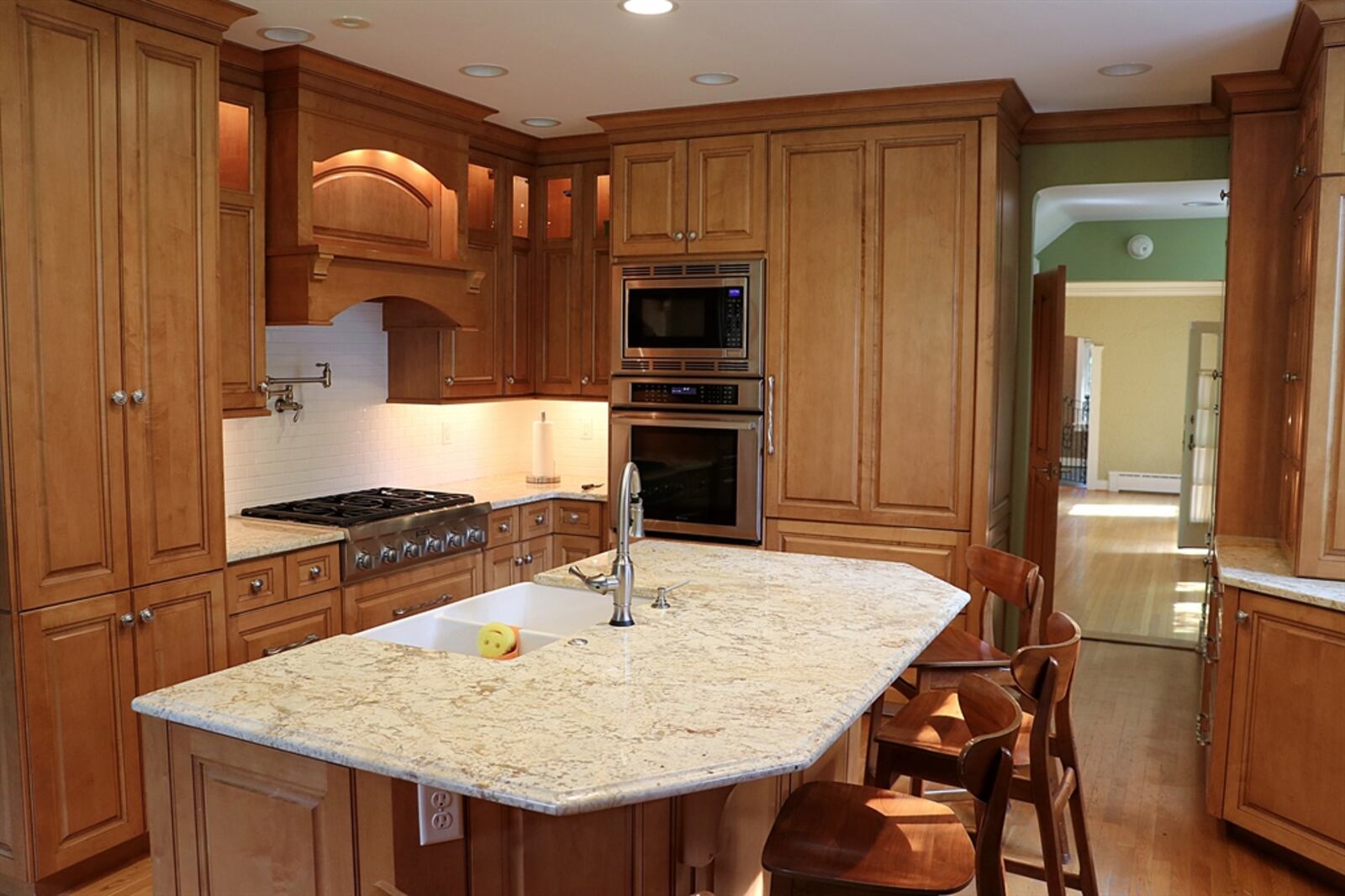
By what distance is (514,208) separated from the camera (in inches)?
211

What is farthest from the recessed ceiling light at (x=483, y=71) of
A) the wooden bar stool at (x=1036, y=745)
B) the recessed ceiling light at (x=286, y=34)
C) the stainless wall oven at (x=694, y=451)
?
the wooden bar stool at (x=1036, y=745)

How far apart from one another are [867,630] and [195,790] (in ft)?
4.73

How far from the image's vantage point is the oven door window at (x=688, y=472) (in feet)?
15.8

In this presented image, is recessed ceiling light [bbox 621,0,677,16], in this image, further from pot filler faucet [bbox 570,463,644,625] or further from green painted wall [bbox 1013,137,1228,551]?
green painted wall [bbox 1013,137,1228,551]

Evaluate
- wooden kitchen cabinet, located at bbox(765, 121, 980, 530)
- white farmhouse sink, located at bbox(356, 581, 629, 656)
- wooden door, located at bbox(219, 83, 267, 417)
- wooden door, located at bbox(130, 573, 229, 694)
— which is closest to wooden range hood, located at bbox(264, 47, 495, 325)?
wooden door, located at bbox(219, 83, 267, 417)

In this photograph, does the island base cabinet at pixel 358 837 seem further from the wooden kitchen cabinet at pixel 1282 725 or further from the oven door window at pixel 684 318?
the oven door window at pixel 684 318

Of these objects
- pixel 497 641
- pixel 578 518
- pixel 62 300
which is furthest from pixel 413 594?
pixel 497 641

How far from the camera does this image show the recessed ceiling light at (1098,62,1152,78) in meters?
3.98

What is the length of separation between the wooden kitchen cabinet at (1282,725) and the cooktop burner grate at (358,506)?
9.64 feet

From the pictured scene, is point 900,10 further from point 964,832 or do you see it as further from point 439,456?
point 439,456

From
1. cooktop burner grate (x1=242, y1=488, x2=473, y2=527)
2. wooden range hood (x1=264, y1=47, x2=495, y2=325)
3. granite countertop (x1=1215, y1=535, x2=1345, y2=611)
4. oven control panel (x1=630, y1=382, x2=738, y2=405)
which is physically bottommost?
granite countertop (x1=1215, y1=535, x2=1345, y2=611)

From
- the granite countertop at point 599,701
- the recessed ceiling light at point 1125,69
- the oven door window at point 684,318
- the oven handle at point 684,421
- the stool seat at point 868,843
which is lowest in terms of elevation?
the stool seat at point 868,843

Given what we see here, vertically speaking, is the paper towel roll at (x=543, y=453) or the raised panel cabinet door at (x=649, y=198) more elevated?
the raised panel cabinet door at (x=649, y=198)

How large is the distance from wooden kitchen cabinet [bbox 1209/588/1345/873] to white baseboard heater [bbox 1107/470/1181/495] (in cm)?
1071
